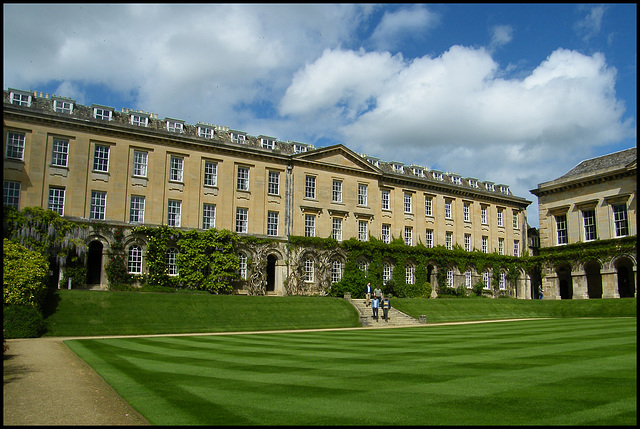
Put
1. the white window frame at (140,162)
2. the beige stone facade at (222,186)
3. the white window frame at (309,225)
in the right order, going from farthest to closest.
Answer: the white window frame at (309,225), the white window frame at (140,162), the beige stone facade at (222,186)

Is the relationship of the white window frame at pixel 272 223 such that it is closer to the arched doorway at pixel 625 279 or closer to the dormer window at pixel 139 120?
the dormer window at pixel 139 120

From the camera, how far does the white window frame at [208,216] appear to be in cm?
4194

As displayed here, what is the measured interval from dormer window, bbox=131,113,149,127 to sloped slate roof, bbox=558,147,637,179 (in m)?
42.1

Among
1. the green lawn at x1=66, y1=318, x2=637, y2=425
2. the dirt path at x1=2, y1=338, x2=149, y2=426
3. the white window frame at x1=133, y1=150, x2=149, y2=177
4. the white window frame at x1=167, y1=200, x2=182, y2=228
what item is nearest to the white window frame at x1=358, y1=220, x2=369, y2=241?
the white window frame at x1=167, y1=200, x2=182, y2=228

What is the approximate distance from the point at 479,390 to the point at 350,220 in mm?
38946

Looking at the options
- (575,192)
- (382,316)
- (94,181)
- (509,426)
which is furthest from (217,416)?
(575,192)

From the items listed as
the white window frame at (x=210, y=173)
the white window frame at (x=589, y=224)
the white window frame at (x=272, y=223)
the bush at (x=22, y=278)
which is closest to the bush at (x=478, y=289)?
the white window frame at (x=589, y=224)

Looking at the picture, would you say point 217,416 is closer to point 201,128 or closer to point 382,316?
point 382,316

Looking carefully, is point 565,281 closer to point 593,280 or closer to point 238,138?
point 593,280

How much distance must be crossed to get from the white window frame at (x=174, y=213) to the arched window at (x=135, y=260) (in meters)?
3.23

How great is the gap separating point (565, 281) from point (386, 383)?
53.9 metres

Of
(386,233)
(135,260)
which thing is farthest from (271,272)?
(386,233)

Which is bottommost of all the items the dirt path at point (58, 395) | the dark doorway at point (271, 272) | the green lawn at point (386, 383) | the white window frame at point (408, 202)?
the dirt path at point (58, 395)

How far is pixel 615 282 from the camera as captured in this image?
4756 cm
